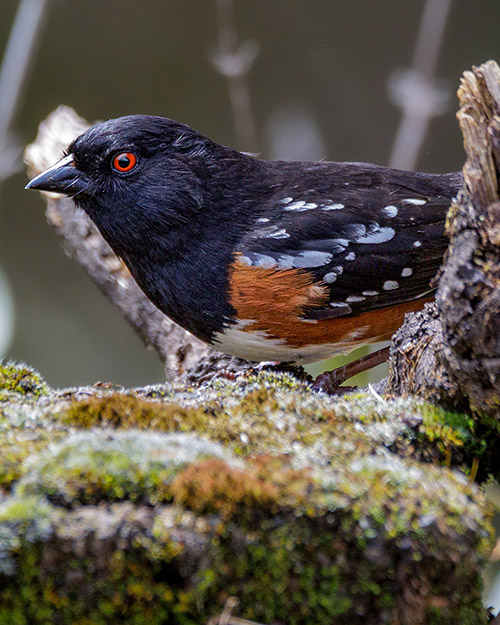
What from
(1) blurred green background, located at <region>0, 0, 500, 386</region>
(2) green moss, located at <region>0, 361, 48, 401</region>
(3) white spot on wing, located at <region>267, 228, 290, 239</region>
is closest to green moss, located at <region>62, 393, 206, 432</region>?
A: (2) green moss, located at <region>0, 361, 48, 401</region>

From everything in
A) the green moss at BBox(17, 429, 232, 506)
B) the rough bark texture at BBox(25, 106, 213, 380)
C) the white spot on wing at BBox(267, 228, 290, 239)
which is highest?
the green moss at BBox(17, 429, 232, 506)

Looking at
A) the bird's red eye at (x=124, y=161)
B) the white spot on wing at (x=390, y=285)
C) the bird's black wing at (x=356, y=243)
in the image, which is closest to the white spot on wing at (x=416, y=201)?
the bird's black wing at (x=356, y=243)

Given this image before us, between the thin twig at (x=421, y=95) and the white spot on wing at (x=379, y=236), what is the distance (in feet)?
4.24

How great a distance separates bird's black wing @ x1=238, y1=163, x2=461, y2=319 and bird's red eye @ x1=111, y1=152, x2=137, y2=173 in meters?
0.54

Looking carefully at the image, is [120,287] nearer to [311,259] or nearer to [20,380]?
[311,259]

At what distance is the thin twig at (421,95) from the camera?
416cm

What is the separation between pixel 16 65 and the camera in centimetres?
378

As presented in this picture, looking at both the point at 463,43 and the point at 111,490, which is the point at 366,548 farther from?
the point at 463,43

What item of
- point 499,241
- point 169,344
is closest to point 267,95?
point 169,344

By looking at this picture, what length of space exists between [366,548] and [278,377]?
1.01 m

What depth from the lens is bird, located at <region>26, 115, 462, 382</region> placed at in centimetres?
286

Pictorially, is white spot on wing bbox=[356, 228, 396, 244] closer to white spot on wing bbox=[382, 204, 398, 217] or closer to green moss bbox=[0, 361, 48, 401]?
white spot on wing bbox=[382, 204, 398, 217]

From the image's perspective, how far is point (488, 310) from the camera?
1.68 metres

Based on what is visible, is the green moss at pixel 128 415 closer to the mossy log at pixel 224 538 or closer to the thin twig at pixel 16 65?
the mossy log at pixel 224 538
